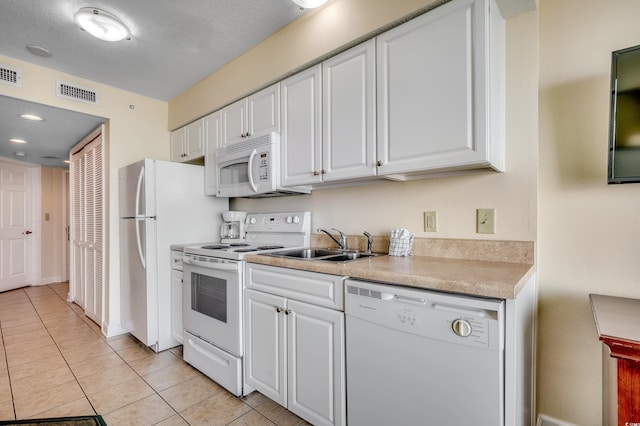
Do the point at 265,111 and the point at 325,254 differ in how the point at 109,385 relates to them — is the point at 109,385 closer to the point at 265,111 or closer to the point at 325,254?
the point at 325,254

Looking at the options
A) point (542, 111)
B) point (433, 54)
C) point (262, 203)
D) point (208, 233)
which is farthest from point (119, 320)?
point (542, 111)

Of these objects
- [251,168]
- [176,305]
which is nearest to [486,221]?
[251,168]

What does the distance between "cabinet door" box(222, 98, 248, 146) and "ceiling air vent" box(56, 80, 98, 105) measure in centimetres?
131

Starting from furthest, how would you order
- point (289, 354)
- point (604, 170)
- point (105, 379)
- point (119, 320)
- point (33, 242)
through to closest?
point (33, 242) < point (119, 320) < point (105, 379) < point (289, 354) < point (604, 170)

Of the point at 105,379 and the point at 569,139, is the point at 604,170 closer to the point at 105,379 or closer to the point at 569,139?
the point at 569,139

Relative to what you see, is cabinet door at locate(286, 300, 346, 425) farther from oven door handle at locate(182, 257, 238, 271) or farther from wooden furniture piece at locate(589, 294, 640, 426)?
wooden furniture piece at locate(589, 294, 640, 426)

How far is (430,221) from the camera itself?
1.79 metres

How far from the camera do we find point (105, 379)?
219 cm

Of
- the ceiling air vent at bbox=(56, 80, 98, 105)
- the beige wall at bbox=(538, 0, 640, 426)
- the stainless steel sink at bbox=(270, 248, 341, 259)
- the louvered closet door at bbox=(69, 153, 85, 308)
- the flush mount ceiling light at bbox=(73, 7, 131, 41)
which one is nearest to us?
the beige wall at bbox=(538, 0, 640, 426)

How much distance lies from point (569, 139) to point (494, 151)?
15.2 inches

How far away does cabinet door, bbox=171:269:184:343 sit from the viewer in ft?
8.57

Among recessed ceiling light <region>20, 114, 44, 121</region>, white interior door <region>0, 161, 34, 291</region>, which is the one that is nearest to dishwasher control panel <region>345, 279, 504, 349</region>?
recessed ceiling light <region>20, 114, 44, 121</region>

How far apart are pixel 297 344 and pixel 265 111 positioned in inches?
65.1

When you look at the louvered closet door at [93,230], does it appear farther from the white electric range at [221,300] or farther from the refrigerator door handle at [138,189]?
the white electric range at [221,300]
